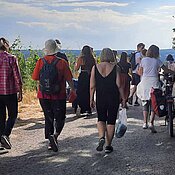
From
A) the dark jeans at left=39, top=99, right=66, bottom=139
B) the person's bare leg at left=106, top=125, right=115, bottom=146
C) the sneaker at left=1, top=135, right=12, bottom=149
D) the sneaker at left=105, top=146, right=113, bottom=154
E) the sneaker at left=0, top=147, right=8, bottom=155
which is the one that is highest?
the dark jeans at left=39, top=99, right=66, bottom=139

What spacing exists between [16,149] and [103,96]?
5.83ft

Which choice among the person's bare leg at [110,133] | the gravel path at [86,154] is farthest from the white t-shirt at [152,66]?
the person's bare leg at [110,133]

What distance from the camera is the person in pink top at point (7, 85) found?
750 centimetres

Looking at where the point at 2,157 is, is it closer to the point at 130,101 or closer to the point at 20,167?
the point at 20,167

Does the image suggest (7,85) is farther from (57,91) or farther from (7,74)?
(57,91)

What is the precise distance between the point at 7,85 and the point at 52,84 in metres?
0.75

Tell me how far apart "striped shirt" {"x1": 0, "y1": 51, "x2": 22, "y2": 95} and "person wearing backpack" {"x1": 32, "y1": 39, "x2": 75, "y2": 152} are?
316 mm

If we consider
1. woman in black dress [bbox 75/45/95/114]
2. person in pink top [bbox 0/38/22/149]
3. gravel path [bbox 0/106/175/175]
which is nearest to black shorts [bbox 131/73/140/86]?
woman in black dress [bbox 75/45/95/114]

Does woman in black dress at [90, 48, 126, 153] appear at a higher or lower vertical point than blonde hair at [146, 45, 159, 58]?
lower

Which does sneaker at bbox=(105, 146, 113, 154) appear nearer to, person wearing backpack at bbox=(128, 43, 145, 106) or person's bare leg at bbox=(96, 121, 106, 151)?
person's bare leg at bbox=(96, 121, 106, 151)

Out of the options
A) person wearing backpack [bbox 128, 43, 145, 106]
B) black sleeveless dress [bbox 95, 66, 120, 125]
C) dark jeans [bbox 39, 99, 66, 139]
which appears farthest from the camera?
person wearing backpack [bbox 128, 43, 145, 106]

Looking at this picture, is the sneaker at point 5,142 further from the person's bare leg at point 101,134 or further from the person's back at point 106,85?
the person's back at point 106,85

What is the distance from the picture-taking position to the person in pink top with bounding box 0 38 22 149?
7504 mm

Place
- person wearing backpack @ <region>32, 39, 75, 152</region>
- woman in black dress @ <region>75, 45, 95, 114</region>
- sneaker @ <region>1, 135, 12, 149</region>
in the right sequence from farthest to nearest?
woman in black dress @ <region>75, 45, 95, 114</region> → sneaker @ <region>1, 135, 12, 149</region> → person wearing backpack @ <region>32, 39, 75, 152</region>
